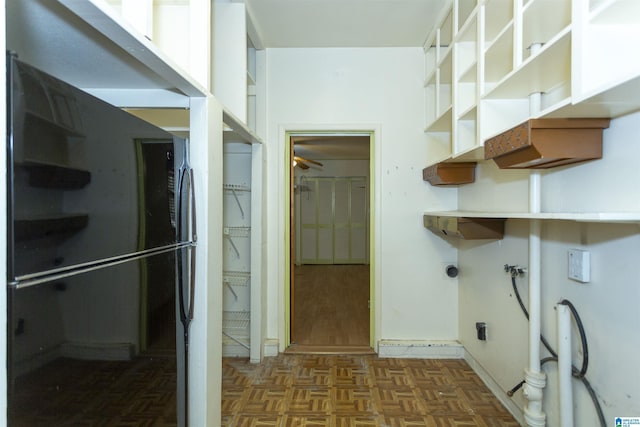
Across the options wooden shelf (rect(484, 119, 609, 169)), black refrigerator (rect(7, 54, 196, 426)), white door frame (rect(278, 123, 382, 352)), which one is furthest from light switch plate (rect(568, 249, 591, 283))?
black refrigerator (rect(7, 54, 196, 426))

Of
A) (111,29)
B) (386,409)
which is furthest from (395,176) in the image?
(111,29)

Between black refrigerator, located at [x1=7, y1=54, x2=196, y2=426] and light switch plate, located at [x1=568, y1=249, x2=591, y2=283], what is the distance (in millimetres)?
1648

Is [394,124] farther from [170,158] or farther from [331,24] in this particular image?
[170,158]

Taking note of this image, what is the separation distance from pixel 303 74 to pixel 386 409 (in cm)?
260

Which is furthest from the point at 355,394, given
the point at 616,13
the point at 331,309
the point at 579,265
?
the point at 616,13

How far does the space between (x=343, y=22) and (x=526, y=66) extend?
155 cm

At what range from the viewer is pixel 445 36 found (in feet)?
7.39

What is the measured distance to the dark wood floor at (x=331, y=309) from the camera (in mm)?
2941

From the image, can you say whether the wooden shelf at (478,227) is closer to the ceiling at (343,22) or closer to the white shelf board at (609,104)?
the white shelf board at (609,104)

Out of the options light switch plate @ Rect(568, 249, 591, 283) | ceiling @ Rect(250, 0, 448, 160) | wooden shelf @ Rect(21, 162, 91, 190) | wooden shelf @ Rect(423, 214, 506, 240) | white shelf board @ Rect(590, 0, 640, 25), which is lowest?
light switch plate @ Rect(568, 249, 591, 283)

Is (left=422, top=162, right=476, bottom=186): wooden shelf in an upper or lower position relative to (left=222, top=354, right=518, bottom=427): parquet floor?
upper

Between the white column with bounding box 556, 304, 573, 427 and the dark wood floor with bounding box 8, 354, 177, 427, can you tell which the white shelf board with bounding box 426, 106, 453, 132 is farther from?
the dark wood floor with bounding box 8, 354, 177, 427

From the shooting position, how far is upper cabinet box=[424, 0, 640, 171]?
92 centimetres

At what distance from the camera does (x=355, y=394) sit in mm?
2102
